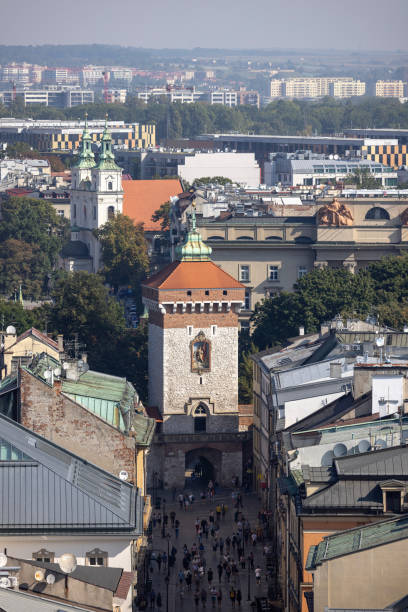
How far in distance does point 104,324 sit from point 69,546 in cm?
6814

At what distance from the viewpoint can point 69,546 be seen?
184 ft

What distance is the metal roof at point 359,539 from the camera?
48.7 metres

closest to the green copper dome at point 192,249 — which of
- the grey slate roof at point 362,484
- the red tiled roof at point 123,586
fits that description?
the grey slate roof at point 362,484

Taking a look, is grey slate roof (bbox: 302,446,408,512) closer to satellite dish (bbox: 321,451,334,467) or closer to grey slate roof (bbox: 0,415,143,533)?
grey slate roof (bbox: 0,415,143,533)

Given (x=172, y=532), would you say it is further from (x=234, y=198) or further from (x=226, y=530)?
(x=234, y=198)

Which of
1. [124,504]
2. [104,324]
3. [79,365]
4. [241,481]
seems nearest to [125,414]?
[79,365]

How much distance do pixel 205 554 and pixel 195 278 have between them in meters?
24.9

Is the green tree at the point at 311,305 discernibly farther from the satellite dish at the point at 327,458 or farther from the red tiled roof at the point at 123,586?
the red tiled roof at the point at 123,586

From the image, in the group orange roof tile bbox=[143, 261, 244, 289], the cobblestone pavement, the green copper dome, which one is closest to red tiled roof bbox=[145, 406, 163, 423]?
the cobblestone pavement

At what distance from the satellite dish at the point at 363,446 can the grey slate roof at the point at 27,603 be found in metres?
21.9

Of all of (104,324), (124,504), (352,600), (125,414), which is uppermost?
(104,324)

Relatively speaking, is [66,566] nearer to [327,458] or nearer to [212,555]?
[327,458]

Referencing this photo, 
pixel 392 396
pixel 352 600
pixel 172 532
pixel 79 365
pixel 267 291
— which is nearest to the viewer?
pixel 352 600

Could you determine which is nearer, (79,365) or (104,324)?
(79,365)
